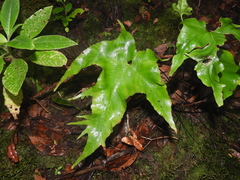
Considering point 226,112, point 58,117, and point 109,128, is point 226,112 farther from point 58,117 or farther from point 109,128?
point 58,117

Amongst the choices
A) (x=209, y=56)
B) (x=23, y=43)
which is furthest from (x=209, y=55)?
(x=23, y=43)

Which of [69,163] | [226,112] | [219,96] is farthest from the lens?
[226,112]

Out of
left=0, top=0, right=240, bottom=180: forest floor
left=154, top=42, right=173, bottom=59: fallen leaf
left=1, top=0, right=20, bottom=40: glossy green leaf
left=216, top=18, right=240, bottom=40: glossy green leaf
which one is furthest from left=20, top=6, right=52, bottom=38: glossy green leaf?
left=216, top=18, right=240, bottom=40: glossy green leaf

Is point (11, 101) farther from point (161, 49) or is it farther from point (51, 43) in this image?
point (161, 49)

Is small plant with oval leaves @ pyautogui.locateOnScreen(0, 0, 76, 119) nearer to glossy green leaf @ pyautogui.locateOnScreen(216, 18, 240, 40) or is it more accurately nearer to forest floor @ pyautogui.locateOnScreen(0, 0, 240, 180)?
forest floor @ pyautogui.locateOnScreen(0, 0, 240, 180)

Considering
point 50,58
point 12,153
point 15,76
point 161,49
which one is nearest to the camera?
point 15,76

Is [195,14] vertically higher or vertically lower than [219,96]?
lower

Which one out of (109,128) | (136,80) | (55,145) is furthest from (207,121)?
(55,145)
